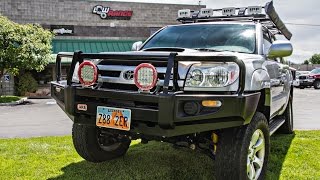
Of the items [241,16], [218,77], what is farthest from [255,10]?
[218,77]

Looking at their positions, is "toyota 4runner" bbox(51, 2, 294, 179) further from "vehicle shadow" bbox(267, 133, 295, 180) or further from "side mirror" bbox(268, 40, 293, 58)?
"vehicle shadow" bbox(267, 133, 295, 180)

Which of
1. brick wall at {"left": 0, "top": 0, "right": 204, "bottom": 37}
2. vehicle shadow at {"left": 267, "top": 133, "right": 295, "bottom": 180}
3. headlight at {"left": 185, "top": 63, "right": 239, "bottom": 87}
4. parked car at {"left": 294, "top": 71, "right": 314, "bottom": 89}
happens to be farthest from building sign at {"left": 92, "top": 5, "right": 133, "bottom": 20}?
headlight at {"left": 185, "top": 63, "right": 239, "bottom": 87}

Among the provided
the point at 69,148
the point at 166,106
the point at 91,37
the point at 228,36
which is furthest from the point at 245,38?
the point at 91,37

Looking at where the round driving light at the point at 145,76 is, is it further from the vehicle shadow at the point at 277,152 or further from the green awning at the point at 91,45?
the green awning at the point at 91,45

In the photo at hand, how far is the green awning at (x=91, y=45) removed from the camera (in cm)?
2367

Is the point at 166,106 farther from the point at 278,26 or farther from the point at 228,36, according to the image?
the point at 278,26

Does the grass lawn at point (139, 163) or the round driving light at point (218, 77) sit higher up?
the round driving light at point (218, 77)

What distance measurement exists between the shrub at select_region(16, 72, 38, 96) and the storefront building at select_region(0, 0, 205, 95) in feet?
3.53

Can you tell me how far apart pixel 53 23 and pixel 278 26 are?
21.5m

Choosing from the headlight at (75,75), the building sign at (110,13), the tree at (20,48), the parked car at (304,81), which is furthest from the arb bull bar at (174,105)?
the parked car at (304,81)

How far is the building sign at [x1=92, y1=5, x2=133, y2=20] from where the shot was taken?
2562cm

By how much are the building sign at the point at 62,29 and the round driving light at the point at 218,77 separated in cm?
2309

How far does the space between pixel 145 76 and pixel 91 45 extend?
72.1 ft

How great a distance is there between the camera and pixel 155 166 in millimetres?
4520
